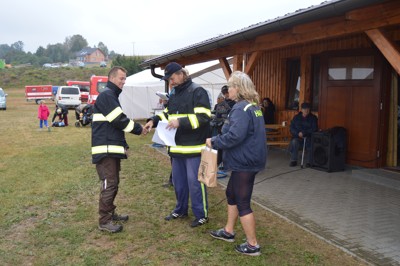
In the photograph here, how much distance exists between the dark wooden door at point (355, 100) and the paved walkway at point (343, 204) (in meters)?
0.47

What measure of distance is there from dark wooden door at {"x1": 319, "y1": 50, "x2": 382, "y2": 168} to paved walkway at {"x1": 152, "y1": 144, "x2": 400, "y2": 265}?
1.46ft

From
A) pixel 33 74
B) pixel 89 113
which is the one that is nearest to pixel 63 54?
pixel 33 74

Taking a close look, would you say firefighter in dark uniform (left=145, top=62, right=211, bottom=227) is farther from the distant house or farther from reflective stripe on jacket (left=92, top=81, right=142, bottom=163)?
the distant house

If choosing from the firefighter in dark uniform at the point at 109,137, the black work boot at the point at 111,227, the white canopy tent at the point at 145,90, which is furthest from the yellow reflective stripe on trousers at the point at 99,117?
the white canopy tent at the point at 145,90

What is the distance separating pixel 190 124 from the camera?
167 inches

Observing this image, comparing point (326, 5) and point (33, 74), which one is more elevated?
point (33, 74)

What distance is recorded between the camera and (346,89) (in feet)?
25.3

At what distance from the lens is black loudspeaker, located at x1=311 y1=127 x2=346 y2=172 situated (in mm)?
7258

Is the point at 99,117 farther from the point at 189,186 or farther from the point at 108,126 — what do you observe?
the point at 189,186

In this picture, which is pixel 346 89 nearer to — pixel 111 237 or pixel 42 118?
pixel 111 237

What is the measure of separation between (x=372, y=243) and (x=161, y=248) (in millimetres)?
2294

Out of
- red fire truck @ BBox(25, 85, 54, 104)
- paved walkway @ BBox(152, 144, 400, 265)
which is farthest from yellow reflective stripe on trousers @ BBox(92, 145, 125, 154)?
red fire truck @ BBox(25, 85, 54, 104)

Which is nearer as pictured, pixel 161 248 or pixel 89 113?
pixel 161 248

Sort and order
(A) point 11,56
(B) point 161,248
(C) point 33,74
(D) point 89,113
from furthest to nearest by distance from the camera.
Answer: (A) point 11,56 < (C) point 33,74 < (D) point 89,113 < (B) point 161,248
